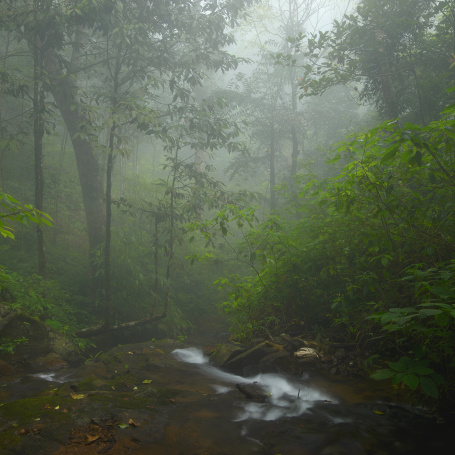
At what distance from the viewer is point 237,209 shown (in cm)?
621

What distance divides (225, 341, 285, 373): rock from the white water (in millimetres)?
207

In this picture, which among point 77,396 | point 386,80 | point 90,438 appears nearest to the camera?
point 90,438

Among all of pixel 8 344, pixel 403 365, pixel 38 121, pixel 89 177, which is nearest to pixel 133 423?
pixel 403 365

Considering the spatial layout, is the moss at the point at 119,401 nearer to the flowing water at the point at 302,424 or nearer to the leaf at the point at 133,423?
the leaf at the point at 133,423

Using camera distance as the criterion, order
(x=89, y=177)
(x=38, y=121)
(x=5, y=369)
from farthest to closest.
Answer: (x=89, y=177) → (x=38, y=121) → (x=5, y=369)

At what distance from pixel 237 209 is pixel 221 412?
11.1 ft

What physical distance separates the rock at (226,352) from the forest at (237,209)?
398 mm

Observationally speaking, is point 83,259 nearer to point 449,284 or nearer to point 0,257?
point 0,257

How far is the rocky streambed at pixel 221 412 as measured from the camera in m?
2.98

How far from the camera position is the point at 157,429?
3.28 metres

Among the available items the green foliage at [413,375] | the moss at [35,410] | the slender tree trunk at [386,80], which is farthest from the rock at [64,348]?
the slender tree trunk at [386,80]

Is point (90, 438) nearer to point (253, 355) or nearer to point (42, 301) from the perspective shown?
point (253, 355)

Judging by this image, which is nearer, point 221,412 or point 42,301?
point 221,412

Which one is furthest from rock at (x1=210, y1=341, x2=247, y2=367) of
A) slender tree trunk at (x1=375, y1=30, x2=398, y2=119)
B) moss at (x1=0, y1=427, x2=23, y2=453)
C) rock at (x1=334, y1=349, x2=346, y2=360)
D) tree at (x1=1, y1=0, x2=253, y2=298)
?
slender tree trunk at (x1=375, y1=30, x2=398, y2=119)
